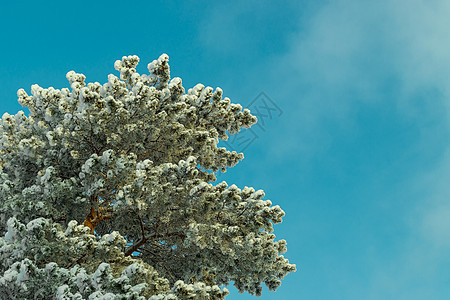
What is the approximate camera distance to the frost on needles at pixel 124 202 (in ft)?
30.8

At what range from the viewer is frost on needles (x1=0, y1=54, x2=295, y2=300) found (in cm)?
940

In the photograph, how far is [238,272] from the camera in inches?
507

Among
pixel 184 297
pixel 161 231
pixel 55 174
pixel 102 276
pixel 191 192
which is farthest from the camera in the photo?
pixel 161 231

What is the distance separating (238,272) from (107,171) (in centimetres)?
504

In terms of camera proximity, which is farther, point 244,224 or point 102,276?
point 244,224

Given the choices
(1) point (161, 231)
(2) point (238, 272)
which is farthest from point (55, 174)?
(2) point (238, 272)

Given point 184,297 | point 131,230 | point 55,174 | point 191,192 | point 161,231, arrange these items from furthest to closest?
point 131,230 → point 161,231 → point 55,174 → point 191,192 → point 184,297

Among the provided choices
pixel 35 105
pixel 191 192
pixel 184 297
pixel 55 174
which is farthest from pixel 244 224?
pixel 35 105


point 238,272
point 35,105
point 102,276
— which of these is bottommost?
point 102,276

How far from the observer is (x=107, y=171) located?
35.6 feet

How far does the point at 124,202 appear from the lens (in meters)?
10.6

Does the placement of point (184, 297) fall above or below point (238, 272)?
below

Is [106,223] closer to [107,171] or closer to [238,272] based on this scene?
[107,171]

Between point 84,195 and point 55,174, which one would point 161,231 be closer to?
point 84,195
